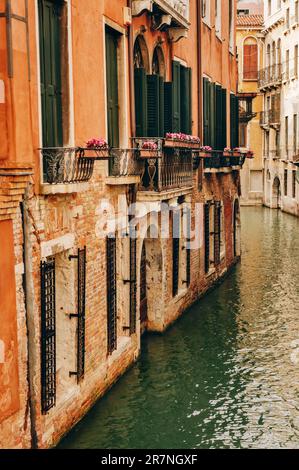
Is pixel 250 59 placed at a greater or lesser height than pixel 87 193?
greater

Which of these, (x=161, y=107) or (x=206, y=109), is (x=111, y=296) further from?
(x=206, y=109)

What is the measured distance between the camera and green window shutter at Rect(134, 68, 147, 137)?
43.0ft

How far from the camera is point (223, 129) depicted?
21859mm

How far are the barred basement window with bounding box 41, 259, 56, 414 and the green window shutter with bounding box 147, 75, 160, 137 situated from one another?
16.9 ft

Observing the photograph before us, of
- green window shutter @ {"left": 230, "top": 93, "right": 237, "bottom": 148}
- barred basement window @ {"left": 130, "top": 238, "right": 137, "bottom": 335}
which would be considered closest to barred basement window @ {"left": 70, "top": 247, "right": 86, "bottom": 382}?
barred basement window @ {"left": 130, "top": 238, "right": 137, "bottom": 335}

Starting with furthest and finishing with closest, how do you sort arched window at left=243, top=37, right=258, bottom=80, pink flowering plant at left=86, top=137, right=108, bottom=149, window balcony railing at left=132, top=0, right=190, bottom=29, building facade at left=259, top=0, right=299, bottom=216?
arched window at left=243, top=37, right=258, bottom=80, building facade at left=259, top=0, right=299, bottom=216, window balcony railing at left=132, top=0, right=190, bottom=29, pink flowering plant at left=86, top=137, right=108, bottom=149

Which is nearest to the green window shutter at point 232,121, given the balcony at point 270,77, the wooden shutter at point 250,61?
the balcony at point 270,77

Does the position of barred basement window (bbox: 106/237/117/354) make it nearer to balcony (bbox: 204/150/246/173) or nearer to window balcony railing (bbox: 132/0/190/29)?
window balcony railing (bbox: 132/0/190/29)

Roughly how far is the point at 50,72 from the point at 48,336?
3053mm

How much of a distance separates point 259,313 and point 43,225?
9.30m

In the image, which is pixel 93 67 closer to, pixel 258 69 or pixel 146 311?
pixel 146 311

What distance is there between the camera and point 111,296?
11.8 meters

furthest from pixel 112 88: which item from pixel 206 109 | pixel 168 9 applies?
pixel 206 109

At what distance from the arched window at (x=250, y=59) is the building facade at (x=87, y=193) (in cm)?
2955
